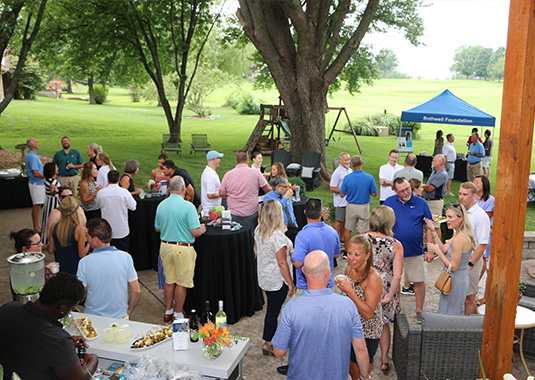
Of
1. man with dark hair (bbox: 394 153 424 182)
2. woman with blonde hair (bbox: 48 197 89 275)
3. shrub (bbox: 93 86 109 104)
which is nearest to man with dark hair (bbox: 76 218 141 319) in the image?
woman with blonde hair (bbox: 48 197 89 275)

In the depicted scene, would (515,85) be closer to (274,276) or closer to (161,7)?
(274,276)

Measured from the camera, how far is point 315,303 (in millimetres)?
2998

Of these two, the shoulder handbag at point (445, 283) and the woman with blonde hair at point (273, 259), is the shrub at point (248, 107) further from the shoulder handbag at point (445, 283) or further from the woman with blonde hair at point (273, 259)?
the shoulder handbag at point (445, 283)

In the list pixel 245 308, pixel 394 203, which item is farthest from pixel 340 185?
pixel 245 308

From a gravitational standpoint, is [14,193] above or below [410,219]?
below

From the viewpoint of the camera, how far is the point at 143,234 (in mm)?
7148

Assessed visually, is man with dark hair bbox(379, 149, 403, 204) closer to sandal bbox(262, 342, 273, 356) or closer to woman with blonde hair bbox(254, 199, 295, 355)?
woman with blonde hair bbox(254, 199, 295, 355)

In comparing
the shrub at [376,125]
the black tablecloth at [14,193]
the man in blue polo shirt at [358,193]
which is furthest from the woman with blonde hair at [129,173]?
the shrub at [376,125]

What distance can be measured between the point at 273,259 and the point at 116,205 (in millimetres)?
2629

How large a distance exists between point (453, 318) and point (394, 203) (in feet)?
5.34

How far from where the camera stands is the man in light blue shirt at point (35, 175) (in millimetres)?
8234

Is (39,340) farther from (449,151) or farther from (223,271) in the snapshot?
(449,151)

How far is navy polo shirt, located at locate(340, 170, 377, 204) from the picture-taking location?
705cm

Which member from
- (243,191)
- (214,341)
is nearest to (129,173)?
(243,191)
